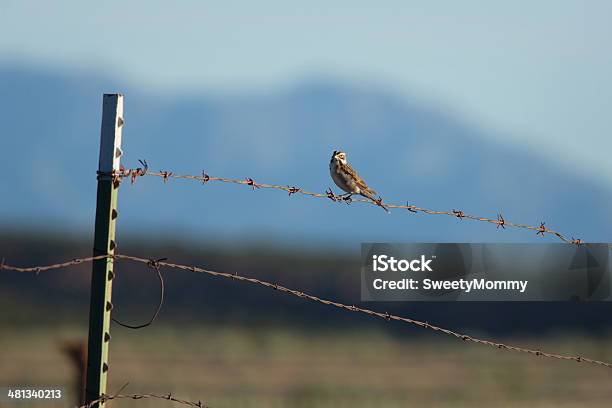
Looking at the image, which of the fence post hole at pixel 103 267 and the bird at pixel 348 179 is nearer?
the fence post hole at pixel 103 267

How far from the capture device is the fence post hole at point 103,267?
559 cm

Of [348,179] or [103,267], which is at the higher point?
[348,179]

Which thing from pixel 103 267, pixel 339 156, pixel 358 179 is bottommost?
pixel 103 267

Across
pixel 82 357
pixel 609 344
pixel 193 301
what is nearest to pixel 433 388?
pixel 609 344

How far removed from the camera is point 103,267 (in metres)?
5.58

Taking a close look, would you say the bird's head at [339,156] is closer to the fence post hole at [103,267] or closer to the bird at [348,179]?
the bird at [348,179]

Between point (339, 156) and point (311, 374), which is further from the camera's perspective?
point (311, 374)

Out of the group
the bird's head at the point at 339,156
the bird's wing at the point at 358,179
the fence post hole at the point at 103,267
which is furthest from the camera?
the bird's head at the point at 339,156

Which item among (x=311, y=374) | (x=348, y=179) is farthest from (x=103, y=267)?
(x=311, y=374)

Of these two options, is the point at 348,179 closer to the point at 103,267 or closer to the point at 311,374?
the point at 103,267

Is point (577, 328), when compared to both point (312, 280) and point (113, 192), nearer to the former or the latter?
point (312, 280)

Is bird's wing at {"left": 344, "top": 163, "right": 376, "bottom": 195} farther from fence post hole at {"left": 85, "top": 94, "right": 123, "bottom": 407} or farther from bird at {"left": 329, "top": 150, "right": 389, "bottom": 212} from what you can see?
fence post hole at {"left": 85, "top": 94, "right": 123, "bottom": 407}

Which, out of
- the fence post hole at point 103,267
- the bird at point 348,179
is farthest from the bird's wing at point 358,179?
the fence post hole at point 103,267

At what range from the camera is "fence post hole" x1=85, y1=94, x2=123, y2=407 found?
18.3 feet
